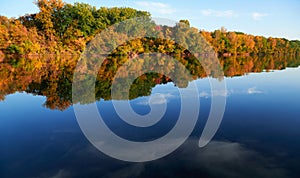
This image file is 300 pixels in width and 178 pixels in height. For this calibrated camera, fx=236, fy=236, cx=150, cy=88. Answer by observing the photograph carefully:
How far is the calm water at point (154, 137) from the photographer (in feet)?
19.1

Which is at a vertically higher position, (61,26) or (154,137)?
(61,26)

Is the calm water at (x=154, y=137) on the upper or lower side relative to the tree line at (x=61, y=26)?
lower

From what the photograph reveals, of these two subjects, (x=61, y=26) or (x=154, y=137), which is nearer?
(x=154, y=137)

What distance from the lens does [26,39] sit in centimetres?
4578

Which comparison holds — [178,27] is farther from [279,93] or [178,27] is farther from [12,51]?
[279,93]

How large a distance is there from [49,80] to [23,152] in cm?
1412

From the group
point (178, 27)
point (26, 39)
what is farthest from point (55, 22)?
point (178, 27)

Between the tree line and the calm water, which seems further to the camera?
the tree line

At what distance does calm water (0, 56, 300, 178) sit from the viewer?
5.84 meters

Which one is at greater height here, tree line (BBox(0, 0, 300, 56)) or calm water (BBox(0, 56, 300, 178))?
tree line (BBox(0, 0, 300, 56))

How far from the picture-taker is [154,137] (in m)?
8.09

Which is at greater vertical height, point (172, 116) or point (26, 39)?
point (26, 39)

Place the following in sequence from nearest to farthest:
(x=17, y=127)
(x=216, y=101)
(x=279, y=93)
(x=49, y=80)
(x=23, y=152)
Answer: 1. (x=23, y=152)
2. (x=17, y=127)
3. (x=216, y=101)
4. (x=279, y=93)
5. (x=49, y=80)

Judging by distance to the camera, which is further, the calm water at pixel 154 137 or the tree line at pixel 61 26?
the tree line at pixel 61 26
